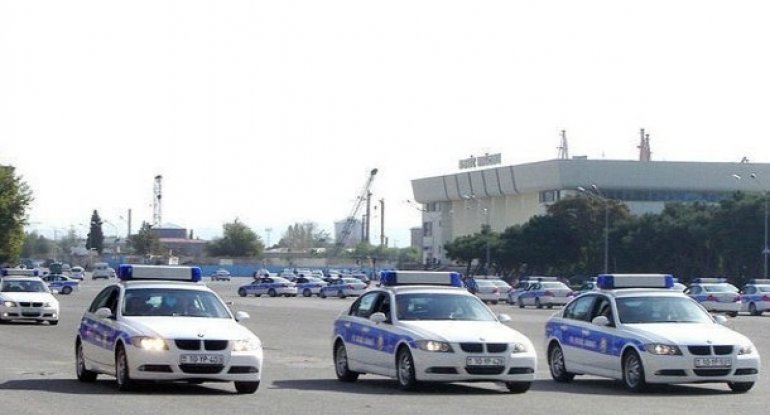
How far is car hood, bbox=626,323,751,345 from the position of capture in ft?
64.8

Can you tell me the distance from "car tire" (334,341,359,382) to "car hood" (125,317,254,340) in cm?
253

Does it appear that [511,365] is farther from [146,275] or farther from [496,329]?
[146,275]

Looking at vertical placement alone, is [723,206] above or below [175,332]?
above

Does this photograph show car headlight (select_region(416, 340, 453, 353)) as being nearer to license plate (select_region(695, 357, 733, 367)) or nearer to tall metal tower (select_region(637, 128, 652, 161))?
license plate (select_region(695, 357, 733, 367))

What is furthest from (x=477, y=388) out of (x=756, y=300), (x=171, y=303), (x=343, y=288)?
(x=343, y=288)

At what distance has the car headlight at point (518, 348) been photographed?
19.2 metres

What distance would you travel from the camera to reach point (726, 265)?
322ft

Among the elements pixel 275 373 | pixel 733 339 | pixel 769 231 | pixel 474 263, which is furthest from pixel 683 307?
pixel 474 263

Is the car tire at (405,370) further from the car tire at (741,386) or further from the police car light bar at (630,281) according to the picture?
the car tire at (741,386)

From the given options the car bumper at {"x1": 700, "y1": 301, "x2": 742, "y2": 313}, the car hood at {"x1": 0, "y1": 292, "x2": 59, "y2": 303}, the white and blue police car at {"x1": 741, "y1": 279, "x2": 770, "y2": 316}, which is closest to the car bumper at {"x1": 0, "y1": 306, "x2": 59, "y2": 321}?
the car hood at {"x1": 0, "y1": 292, "x2": 59, "y2": 303}

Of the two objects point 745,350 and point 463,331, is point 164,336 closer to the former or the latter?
point 463,331

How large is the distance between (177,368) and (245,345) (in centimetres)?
93

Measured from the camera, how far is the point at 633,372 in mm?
20156

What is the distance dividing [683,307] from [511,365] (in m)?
3.51
